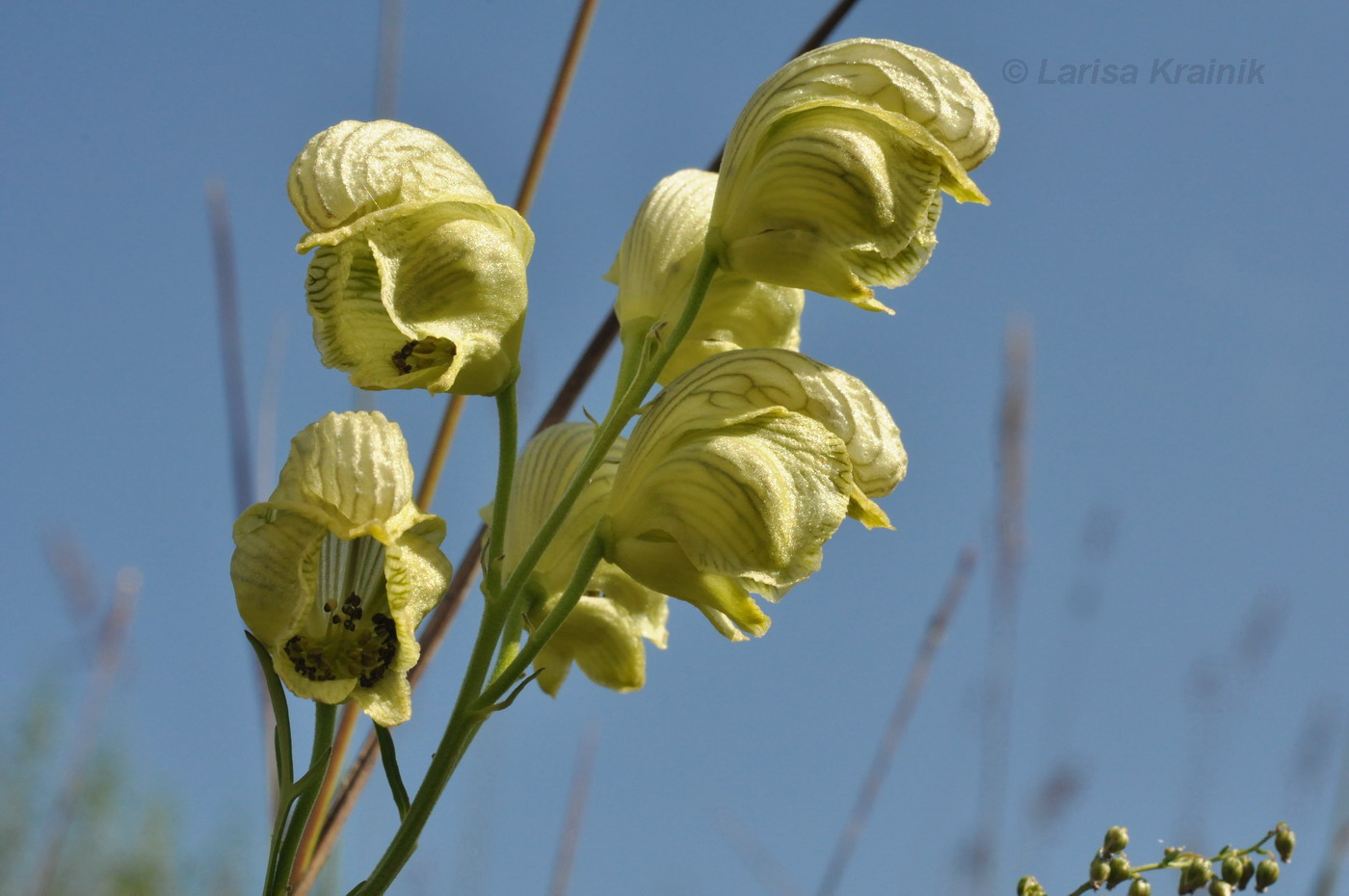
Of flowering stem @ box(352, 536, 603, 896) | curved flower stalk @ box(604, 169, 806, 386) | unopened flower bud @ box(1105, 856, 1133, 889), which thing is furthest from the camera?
curved flower stalk @ box(604, 169, 806, 386)

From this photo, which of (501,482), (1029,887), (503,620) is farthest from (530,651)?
(1029,887)

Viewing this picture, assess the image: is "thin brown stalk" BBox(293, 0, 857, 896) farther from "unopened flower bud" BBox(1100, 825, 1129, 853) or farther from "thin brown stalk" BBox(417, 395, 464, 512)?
"unopened flower bud" BBox(1100, 825, 1129, 853)

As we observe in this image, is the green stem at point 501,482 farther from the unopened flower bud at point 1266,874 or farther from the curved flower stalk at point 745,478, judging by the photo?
the unopened flower bud at point 1266,874

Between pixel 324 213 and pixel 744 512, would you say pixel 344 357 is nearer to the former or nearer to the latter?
pixel 324 213

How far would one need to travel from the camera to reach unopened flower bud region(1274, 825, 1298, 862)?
94cm

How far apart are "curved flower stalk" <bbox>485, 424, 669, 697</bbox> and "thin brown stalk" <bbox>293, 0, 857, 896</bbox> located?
1.1 inches

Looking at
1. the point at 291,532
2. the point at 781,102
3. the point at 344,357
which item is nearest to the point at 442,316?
the point at 344,357

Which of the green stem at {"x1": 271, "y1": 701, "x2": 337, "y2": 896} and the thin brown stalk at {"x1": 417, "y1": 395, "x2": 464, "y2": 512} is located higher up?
the thin brown stalk at {"x1": 417, "y1": 395, "x2": 464, "y2": 512}

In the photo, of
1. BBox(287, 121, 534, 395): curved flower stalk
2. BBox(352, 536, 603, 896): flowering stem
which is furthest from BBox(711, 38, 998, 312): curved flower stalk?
BBox(352, 536, 603, 896): flowering stem

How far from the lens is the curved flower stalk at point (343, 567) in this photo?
2.78ft

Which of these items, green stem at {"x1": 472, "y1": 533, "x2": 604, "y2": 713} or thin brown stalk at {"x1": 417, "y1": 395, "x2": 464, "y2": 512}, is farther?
thin brown stalk at {"x1": 417, "y1": 395, "x2": 464, "y2": 512}

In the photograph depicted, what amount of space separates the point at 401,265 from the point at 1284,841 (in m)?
0.80

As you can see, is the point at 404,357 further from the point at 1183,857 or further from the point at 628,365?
the point at 1183,857

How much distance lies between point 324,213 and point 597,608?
436 millimetres
